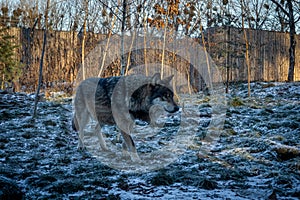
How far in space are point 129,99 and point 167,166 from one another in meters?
1.32

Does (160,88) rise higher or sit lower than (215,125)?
higher

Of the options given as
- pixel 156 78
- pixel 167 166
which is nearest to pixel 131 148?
pixel 167 166

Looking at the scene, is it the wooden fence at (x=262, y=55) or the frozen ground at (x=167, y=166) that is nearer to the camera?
the frozen ground at (x=167, y=166)

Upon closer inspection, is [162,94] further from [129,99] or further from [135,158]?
[135,158]

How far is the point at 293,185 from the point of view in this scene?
3072 millimetres

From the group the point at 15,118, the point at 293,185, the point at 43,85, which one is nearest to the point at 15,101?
the point at 15,118

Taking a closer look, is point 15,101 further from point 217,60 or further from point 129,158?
point 217,60

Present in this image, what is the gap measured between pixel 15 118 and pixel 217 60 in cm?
1211

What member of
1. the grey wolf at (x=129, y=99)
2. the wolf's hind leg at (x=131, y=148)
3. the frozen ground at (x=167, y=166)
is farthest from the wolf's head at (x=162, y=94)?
the frozen ground at (x=167, y=166)

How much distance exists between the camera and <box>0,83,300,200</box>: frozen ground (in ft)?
9.91

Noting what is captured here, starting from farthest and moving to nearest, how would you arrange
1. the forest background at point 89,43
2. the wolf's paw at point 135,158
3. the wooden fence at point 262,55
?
1. the wooden fence at point 262,55
2. the forest background at point 89,43
3. the wolf's paw at point 135,158

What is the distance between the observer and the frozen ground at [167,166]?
3.02 metres

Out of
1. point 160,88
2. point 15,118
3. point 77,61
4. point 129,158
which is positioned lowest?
point 129,158

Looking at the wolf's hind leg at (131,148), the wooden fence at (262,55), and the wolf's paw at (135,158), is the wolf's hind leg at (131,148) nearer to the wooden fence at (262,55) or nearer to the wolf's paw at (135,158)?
the wolf's paw at (135,158)
